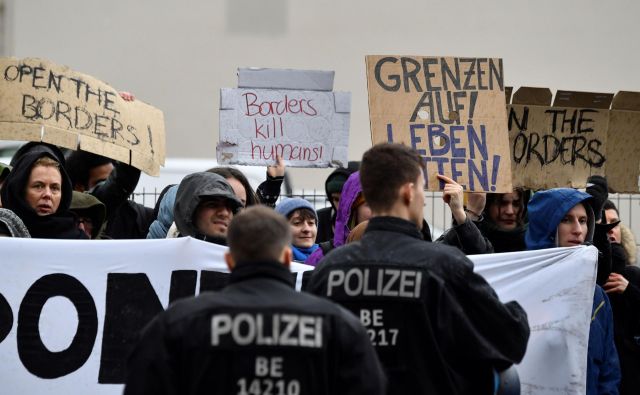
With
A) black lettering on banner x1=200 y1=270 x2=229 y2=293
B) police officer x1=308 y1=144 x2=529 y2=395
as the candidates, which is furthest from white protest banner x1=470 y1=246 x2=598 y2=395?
police officer x1=308 y1=144 x2=529 y2=395

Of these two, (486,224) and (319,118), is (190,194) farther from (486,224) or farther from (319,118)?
(486,224)

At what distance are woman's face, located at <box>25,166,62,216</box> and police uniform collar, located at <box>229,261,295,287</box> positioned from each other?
2.73 metres

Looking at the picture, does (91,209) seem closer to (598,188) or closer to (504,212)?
(504,212)

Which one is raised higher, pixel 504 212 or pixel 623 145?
pixel 623 145

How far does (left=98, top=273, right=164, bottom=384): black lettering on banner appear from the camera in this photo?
5961 millimetres

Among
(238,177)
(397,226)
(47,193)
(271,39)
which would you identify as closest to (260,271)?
(397,226)

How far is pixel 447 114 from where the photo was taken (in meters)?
6.81

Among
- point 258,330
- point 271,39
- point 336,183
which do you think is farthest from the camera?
point 271,39

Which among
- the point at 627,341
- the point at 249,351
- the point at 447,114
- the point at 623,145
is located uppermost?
the point at 447,114

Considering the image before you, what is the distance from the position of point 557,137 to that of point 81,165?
284 centimetres

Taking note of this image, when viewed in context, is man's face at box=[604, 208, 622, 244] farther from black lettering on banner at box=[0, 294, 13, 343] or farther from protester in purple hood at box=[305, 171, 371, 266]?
black lettering on banner at box=[0, 294, 13, 343]

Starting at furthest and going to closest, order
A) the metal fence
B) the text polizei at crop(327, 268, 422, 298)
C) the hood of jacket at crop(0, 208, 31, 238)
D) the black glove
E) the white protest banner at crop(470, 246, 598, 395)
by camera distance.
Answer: the metal fence < the black glove < the hood of jacket at crop(0, 208, 31, 238) < the white protest banner at crop(470, 246, 598, 395) < the text polizei at crop(327, 268, 422, 298)

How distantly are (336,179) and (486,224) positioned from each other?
1.30 metres

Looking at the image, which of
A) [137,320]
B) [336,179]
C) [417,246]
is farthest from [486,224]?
[417,246]
